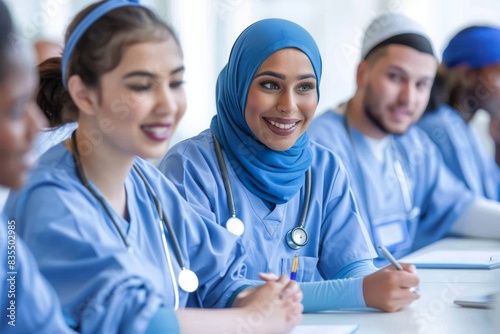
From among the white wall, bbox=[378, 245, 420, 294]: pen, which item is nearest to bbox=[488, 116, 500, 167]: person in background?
the white wall

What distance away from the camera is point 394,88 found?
7.34 ft

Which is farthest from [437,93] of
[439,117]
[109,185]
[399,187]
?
[109,185]

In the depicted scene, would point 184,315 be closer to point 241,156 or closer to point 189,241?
point 189,241

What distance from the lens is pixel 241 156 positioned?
150 centimetres

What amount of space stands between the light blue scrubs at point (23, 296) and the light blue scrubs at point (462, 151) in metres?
1.99

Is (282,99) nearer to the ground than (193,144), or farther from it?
farther from it

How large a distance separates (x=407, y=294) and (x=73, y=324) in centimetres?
58

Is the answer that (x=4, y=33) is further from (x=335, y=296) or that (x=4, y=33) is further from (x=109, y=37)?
(x=335, y=296)

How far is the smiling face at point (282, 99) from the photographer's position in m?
1.43

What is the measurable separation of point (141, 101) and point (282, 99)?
1.72ft

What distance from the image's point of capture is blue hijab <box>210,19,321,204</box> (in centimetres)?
144

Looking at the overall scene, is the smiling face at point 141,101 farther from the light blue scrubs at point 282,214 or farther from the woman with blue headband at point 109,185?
the light blue scrubs at point 282,214

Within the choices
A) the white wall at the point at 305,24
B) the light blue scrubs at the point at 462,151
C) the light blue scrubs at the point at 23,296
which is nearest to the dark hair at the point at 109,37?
the light blue scrubs at the point at 23,296

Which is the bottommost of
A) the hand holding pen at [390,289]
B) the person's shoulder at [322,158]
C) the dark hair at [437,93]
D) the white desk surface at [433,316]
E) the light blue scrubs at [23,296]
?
the white desk surface at [433,316]
